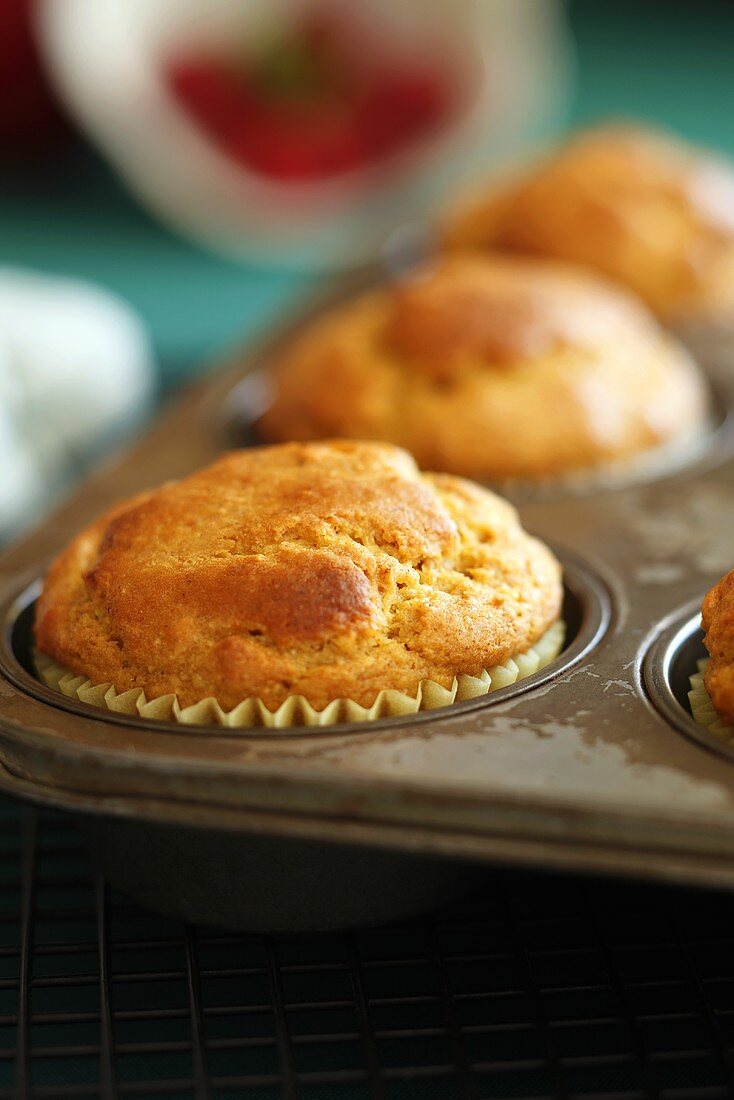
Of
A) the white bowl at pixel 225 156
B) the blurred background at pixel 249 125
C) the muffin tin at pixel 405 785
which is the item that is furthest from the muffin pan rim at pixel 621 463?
the white bowl at pixel 225 156

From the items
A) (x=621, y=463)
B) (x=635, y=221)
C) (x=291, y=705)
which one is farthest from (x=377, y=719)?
(x=635, y=221)

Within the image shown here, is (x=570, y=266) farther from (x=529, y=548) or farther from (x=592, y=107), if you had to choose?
(x=592, y=107)

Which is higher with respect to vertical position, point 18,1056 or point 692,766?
point 692,766

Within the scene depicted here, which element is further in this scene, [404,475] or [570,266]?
[570,266]

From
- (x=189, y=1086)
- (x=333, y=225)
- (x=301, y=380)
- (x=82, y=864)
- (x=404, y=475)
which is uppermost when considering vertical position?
(x=404, y=475)

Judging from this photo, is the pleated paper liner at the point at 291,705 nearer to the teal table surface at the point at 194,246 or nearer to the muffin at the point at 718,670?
the muffin at the point at 718,670

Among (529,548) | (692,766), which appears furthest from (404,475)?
(692,766)

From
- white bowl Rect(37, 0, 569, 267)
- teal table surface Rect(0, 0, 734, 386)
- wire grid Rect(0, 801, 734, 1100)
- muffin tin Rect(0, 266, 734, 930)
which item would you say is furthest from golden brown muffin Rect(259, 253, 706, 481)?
white bowl Rect(37, 0, 569, 267)
